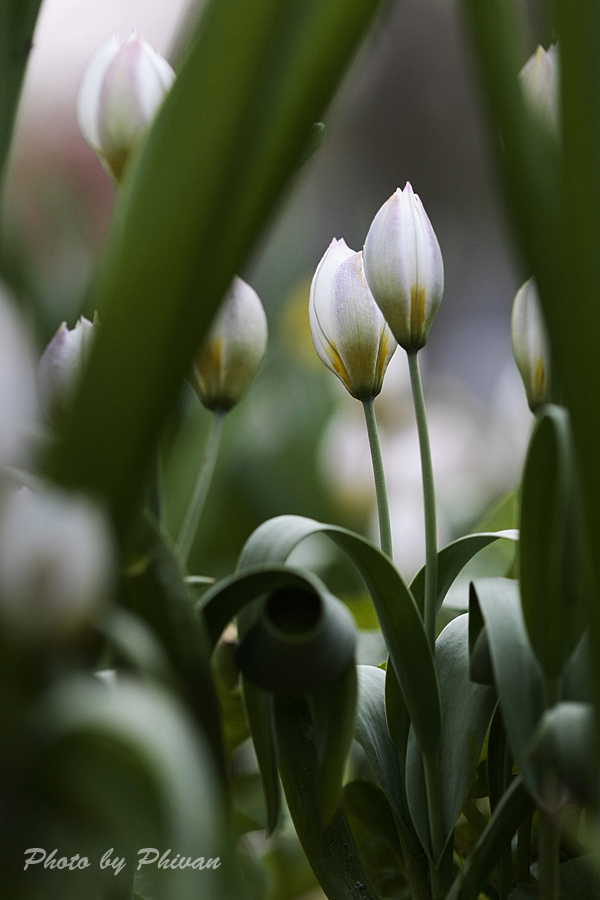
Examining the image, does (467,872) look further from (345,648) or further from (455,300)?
(455,300)

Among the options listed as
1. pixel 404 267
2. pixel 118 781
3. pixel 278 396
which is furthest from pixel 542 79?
pixel 278 396

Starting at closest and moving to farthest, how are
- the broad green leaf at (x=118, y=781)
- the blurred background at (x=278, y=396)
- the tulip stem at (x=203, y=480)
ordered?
the broad green leaf at (x=118, y=781), the tulip stem at (x=203, y=480), the blurred background at (x=278, y=396)

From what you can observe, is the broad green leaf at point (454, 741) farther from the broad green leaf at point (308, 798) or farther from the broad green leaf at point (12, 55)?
the broad green leaf at point (12, 55)

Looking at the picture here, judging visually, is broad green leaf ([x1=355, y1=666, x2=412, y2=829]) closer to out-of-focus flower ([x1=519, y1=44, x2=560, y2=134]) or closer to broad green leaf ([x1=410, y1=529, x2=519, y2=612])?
broad green leaf ([x1=410, y1=529, x2=519, y2=612])

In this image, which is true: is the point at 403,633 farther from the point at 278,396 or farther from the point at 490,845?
the point at 278,396

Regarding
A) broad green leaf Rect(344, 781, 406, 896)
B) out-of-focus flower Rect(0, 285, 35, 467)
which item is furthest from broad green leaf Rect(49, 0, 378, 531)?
broad green leaf Rect(344, 781, 406, 896)

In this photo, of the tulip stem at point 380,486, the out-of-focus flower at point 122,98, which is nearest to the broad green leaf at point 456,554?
the tulip stem at point 380,486
